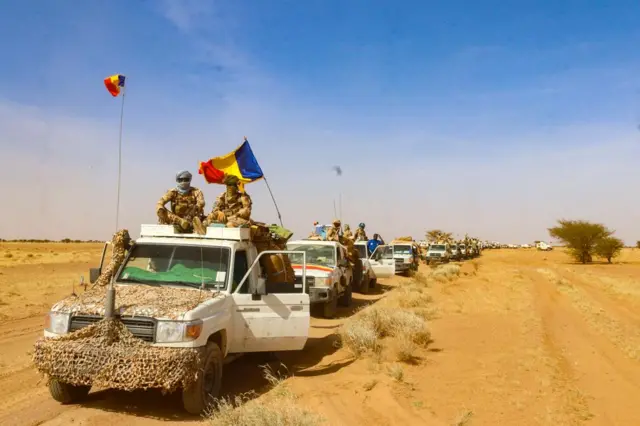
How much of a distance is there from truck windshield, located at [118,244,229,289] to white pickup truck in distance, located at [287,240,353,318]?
617 cm

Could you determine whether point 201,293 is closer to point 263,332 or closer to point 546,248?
point 263,332

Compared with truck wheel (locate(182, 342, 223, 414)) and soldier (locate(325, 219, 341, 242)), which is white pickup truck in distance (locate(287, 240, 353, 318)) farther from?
truck wheel (locate(182, 342, 223, 414))

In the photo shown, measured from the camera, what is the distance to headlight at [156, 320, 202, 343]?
18.4 feet

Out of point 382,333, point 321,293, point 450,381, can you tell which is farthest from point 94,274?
point 321,293

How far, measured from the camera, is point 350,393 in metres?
6.69

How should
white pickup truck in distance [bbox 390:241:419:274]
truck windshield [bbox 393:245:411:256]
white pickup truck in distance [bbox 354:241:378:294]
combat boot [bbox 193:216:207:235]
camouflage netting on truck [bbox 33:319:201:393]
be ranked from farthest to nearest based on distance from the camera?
1. truck windshield [bbox 393:245:411:256]
2. white pickup truck in distance [bbox 390:241:419:274]
3. white pickup truck in distance [bbox 354:241:378:294]
4. combat boot [bbox 193:216:207:235]
5. camouflage netting on truck [bbox 33:319:201:393]

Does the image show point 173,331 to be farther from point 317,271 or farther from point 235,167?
point 317,271

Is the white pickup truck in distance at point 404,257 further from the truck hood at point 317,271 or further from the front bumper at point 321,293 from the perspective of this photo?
the front bumper at point 321,293

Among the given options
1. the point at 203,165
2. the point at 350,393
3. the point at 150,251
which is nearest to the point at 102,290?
the point at 150,251

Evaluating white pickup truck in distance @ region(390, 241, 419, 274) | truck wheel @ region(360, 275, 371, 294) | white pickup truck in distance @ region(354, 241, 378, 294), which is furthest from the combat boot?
white pickup truck in distance @ region(390, 241, 419, 274)

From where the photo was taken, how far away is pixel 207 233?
746cm

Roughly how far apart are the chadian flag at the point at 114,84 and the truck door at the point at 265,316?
291cm

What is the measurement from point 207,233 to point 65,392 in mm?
2538

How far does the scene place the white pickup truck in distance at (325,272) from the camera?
43.7ft
